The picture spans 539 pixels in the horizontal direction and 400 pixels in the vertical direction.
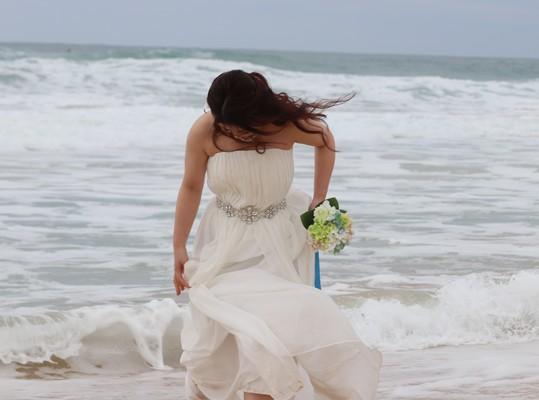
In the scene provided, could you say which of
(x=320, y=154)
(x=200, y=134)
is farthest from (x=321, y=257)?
(x=200, y=134)

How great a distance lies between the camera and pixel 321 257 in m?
8.17

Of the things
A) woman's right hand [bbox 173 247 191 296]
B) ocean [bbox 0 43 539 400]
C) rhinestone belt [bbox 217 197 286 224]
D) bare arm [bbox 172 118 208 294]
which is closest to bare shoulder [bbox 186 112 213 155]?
bare arm [bbox 172 118 208 294]

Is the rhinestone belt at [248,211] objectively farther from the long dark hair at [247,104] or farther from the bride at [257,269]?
the long dark hair at [247,104]

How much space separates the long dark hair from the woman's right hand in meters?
0.46

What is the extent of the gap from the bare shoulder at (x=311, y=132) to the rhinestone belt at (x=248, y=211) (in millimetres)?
249

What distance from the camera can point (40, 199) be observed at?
35.0 ft

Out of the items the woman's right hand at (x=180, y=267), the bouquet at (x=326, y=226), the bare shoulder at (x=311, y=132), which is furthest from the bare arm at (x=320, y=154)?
the woman's right hand at (x=180, y=267)

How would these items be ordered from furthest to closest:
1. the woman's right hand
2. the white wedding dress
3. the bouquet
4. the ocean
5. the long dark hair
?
the ocean < the woman's right hand < the bouquet < the long dark hair < the white wedding dress

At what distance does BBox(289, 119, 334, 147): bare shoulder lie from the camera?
3951 mm

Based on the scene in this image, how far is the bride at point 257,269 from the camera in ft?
12.2

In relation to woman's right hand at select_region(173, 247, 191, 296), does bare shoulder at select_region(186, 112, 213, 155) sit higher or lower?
higher

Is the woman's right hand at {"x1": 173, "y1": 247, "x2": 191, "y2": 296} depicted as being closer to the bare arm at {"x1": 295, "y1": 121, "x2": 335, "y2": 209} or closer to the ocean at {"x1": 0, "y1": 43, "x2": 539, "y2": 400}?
the bare arm at {"x1": 295, "y1": 121, "x2": 335, "y2": 209}

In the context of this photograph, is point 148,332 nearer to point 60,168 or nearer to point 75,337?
point 75,337

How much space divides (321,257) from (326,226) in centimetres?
425
